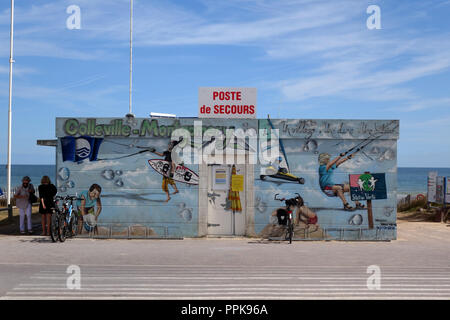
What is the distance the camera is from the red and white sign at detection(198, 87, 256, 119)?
15.4m

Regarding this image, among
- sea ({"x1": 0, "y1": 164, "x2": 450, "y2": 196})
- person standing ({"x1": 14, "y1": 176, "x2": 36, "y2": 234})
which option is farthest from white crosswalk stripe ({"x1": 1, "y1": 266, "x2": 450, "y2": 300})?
sea ({"x1": 0, "y1": 164, "x2": 450, "y2": 196})

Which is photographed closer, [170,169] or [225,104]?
[170,169]

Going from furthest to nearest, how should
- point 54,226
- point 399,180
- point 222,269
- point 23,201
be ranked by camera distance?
point 399,180 → point 23,201 → point 54,226 → point 222,269

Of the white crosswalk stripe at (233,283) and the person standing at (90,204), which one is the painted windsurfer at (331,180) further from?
the person standing at (90,204)

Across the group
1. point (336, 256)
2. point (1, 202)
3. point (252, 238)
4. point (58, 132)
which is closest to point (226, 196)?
point (252, 238)

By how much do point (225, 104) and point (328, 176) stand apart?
3.90 metres

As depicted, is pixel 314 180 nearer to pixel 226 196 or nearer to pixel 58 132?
pixel 226 196

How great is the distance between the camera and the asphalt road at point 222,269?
26.0 feet

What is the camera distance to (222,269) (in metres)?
10.0

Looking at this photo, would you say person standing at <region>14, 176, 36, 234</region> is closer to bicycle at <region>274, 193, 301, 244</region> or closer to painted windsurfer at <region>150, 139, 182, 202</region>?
painted windsurfer at <region>150, 139, 182, 202</region>

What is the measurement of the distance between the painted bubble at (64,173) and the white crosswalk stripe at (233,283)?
5778 mm

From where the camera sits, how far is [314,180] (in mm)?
15297
